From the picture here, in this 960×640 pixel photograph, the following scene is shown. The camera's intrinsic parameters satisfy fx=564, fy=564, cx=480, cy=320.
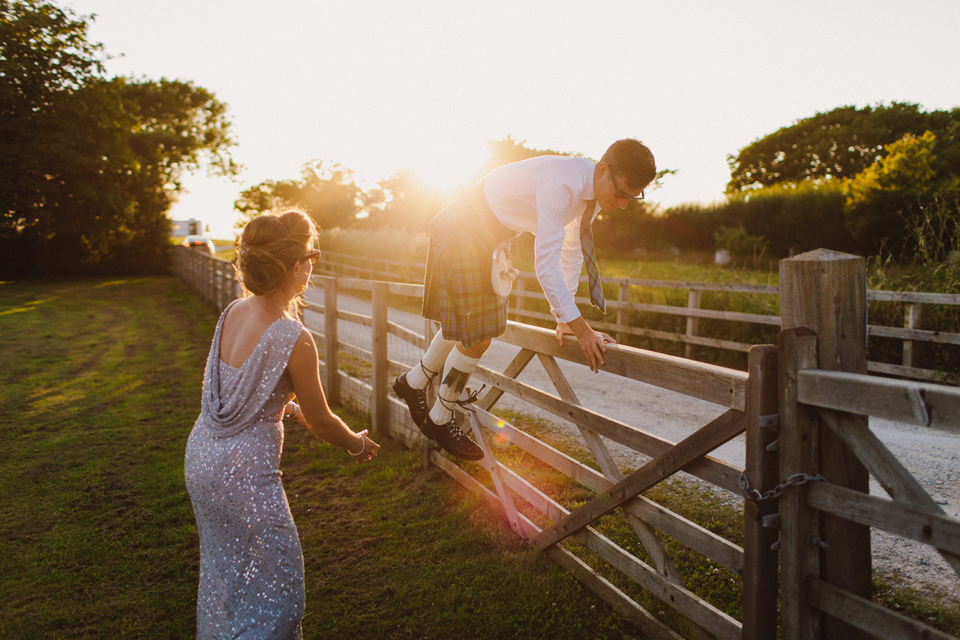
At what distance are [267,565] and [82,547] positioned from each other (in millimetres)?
2407

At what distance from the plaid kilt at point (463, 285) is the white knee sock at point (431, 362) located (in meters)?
0.20

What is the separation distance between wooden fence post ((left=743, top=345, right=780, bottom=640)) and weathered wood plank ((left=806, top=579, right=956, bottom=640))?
14cm

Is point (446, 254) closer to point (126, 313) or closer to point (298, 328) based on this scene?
point (298, 328)

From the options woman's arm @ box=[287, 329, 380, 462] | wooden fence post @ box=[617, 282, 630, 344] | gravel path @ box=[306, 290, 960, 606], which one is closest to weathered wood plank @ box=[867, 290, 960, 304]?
gravel path @ box=[306, 290, 960, 606]

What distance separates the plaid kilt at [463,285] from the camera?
267 centimetres

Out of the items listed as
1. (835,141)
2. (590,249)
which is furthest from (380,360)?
(835,141)

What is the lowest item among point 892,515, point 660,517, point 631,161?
point 660,517

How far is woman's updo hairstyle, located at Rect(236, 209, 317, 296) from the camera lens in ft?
6.02

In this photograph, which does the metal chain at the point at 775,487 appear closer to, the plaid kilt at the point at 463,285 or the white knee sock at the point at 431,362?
the plaid kilt at the point at 463,285

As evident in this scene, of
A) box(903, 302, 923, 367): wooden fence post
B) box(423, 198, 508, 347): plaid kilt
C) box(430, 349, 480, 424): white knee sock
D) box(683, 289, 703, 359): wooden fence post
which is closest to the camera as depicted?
box(423, 198, 508, 347): plaid kilt

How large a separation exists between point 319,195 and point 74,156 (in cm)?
2724

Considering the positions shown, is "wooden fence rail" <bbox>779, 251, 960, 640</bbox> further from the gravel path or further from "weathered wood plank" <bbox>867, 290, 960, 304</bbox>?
"weathered wood plank" <bbox>867, 290, 960, 304</bbox>

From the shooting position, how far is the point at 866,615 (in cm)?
156

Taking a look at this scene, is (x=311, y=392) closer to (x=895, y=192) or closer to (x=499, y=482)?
(x=499, y=482)
